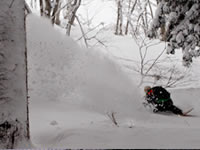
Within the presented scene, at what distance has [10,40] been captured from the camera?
1667mm

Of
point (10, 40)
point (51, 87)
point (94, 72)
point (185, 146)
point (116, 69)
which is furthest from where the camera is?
point (116, 69)

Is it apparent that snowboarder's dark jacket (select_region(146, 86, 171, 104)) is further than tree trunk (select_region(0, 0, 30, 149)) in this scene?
Yes

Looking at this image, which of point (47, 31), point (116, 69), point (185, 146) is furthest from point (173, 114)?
point (47, 31)

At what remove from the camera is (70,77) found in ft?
20.9

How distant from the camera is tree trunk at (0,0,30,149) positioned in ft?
5.18

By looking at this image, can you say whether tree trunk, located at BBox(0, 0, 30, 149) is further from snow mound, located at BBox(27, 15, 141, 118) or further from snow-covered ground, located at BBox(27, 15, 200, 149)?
snow mound, located at BBox(27, 15, 141, 118)

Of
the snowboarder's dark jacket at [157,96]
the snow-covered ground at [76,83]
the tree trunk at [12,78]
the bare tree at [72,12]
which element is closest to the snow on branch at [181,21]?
the snowboarder's dark jacket at [157,96]

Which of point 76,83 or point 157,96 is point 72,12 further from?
point 157,96

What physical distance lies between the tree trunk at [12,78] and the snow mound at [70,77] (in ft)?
12.2

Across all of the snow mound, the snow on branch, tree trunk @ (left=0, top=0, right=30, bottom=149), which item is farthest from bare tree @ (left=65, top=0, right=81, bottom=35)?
tree trunk @ (left=0, top=0, right=30, bottom=149)

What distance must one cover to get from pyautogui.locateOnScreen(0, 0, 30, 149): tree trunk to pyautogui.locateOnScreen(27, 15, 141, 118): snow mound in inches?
147

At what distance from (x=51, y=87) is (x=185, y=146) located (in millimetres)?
4911

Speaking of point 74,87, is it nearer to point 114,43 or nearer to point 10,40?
point 10,40

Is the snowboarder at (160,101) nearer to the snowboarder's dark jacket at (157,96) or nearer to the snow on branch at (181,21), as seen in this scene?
the snowboarder's dark jacket at (157,96)
